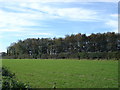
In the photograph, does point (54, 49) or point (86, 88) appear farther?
point (54, 49)

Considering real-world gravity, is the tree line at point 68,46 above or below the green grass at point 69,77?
above

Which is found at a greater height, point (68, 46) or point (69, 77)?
point (68, 46)

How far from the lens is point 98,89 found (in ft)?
43.1

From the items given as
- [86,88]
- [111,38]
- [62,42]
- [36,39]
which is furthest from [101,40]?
[86,88]

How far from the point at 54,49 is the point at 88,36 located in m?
17.7

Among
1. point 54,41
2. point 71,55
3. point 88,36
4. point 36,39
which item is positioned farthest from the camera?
point 36,39

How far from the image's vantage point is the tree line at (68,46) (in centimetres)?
9289

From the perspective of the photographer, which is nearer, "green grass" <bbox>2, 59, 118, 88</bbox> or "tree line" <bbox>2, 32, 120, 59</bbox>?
"green grass" <bbox>2, 59, 118, 88</bbox>

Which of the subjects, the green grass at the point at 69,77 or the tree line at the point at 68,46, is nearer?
the green grass at the point at 69,77

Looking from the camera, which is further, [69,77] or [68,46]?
[68,46]

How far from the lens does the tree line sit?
92888 mm

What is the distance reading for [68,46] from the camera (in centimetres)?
10581

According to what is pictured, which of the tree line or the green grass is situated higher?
the tree line

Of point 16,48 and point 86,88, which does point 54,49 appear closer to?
point 16,48
